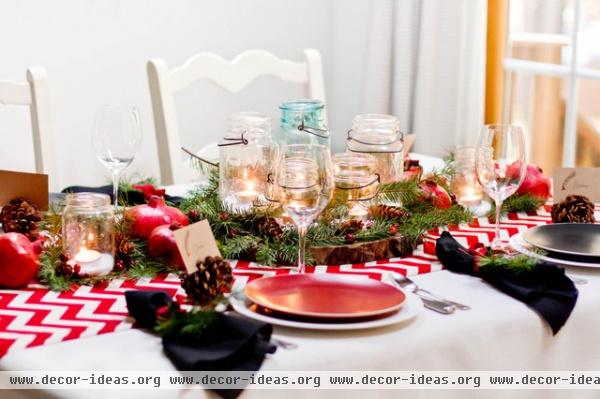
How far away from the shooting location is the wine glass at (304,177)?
3.53 feet

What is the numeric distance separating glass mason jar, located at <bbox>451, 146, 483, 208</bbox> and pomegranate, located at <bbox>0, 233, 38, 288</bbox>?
76 centimetres

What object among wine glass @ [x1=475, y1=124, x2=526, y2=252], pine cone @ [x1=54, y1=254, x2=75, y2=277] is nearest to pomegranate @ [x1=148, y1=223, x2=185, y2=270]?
pine cone @ [x1=54, y1=254, x2=75, y2=277]

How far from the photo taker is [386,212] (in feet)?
4.50

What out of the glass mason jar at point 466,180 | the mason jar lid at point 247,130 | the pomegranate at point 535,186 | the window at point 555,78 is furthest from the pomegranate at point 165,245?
the window at point 555,78

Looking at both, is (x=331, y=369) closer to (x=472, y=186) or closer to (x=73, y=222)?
(x=73, y=222)

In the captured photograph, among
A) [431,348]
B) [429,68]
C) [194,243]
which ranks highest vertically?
[429,68]

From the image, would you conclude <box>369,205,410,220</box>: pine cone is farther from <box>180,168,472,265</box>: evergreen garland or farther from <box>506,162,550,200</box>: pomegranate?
<box>506,162,550,200</box>: pomegranate

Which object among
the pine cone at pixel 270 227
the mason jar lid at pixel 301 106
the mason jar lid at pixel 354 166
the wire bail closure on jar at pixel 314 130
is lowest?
the pine cone at pixel 270 227

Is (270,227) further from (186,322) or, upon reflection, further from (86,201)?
(186,322)

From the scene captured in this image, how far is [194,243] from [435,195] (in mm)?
555

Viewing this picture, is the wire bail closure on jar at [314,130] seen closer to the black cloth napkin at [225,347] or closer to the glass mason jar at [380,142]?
the glass mason jar at [380,142]

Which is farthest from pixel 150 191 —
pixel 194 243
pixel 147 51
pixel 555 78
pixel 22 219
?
pixel 555 78

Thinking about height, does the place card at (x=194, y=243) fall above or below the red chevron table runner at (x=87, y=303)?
above

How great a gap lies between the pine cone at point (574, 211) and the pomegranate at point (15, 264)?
2.71 feet
